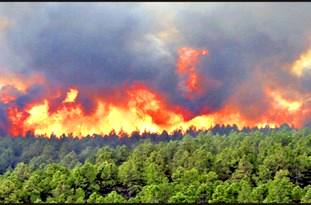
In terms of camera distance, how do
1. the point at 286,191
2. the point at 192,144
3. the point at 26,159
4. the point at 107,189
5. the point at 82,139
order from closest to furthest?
1. the point at 286,191
2. the point at 107,189
3. the point at 192,144
4. the point at 26,159
5. the point at 82,139

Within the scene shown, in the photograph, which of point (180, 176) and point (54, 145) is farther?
point (54, 145)

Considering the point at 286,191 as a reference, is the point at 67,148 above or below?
above

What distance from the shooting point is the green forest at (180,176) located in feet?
101

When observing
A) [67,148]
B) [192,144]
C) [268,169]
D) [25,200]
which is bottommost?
[25,200]

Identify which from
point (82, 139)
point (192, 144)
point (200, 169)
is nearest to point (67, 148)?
point (82, 139)

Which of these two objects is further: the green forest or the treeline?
the treeline

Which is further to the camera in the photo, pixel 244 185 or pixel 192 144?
pixel 192 144

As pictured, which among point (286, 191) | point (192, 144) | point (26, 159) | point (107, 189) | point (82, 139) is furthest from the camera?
point (82, 139)

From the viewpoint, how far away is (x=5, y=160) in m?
75.9

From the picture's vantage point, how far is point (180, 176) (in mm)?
35344

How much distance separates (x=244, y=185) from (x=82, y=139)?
51.8 metres

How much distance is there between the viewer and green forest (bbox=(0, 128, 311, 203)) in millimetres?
30922

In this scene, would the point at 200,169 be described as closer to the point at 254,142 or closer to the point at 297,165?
the point at 297,165

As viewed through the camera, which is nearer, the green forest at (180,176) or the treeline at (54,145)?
the green forest at (180,176)
